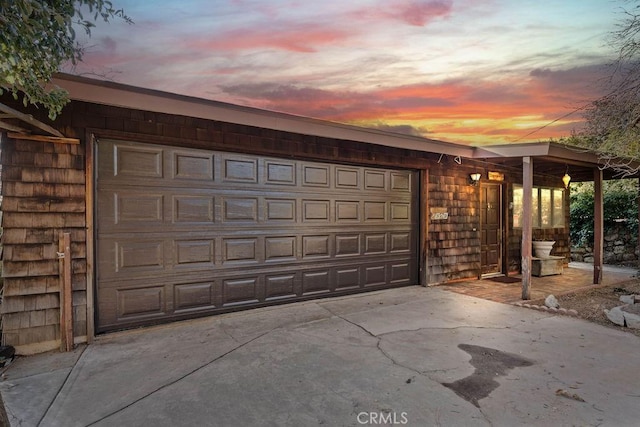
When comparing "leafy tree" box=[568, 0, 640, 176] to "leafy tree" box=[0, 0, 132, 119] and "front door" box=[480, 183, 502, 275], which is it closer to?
"front door" box=[480, 183, 502, 275]

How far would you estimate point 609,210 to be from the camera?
31.1ft

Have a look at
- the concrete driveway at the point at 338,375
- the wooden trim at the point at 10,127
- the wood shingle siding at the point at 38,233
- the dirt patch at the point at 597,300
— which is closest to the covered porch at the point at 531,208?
the dirt patch at the point at 597,300

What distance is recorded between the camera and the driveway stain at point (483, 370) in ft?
8.05

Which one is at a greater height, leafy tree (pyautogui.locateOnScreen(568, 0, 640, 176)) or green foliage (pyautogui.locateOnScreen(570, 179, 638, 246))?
leafy tree (pyautogui.locateOnScreen(568, 0, 640, 176))

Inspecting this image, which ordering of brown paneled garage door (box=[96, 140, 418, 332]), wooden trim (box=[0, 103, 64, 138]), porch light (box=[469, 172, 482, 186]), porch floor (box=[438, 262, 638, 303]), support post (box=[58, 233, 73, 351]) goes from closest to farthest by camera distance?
wooden trim (box=[0, 103, 64, 138]) → support post (box=[58, 233, 73, 351]) → brown paneled garage door (box=[96, 140, 418, 332]) → porch floor (box=[438, 262, 638, 303]) → porch light (box=[469, 172, 482, 186])

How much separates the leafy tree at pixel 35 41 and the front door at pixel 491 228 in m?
6.95

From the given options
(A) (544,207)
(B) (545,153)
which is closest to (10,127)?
(B) (545,153)

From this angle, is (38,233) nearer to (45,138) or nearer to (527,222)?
(45,138)

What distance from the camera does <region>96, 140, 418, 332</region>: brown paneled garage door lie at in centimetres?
368

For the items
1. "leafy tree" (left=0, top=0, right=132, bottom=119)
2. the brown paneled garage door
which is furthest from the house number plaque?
"leafy tree" (left=0, top=0, right=132, bottom=119)

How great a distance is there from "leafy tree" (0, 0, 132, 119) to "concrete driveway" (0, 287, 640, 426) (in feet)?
6.73

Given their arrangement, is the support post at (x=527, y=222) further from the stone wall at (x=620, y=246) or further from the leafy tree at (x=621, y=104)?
the stone wall at (x=620, y=246)

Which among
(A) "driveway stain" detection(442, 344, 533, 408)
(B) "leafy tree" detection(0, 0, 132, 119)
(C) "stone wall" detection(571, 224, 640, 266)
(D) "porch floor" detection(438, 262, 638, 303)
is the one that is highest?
(B) "leafy tree" detection(0, 0, 132, 119)

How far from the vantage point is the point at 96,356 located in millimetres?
3080
